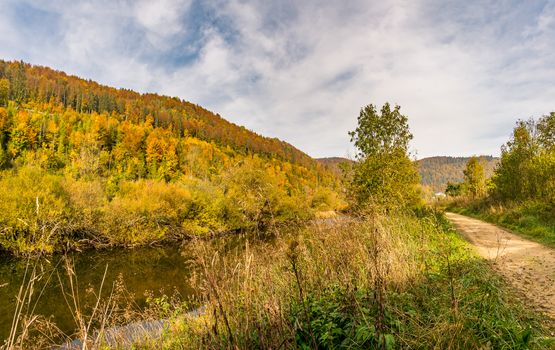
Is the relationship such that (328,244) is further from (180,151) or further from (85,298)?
(180,151)

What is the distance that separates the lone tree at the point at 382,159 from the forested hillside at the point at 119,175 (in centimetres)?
356

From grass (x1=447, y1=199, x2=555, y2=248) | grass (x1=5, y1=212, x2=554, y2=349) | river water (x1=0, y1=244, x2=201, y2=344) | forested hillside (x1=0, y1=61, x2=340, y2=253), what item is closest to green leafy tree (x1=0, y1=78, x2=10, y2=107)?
forested hillside (x1=0, y1=61, x2=340, y2=253)

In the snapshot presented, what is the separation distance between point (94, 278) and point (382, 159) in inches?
580

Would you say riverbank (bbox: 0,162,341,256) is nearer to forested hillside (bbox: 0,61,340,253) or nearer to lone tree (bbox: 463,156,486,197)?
forested hillside (bbox: 0,61,340,253)

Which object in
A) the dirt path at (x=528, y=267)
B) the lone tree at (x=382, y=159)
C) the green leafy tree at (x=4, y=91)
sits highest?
the green leafy tree at (x=4, y=91)

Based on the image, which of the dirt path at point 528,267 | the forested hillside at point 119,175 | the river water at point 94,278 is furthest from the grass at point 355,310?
the river water at point 94,278

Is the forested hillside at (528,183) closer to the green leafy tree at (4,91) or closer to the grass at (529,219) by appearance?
the grass at (529,219)

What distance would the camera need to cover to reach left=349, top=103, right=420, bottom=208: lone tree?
49.2 feet

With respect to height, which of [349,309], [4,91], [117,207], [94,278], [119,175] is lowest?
[94,278]

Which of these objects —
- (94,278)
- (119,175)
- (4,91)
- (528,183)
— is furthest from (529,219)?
(4,91)

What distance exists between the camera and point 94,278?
15102 mm

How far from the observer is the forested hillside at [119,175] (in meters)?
18.0

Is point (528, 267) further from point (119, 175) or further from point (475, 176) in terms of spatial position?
point (119, 175)

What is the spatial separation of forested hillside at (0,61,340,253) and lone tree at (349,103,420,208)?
11.7ft
